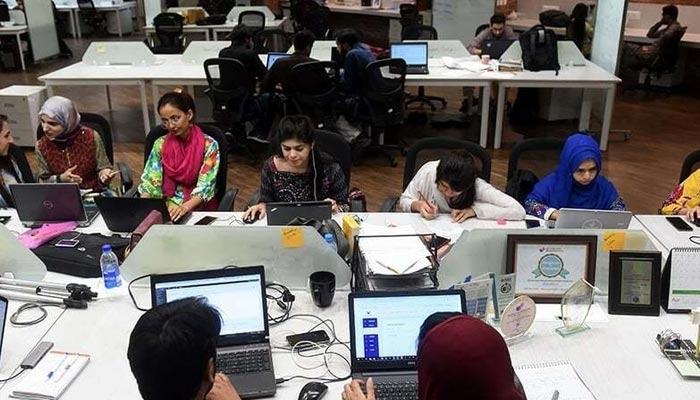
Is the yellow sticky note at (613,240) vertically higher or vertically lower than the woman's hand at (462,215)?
higher

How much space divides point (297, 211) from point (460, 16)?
23.4 feet

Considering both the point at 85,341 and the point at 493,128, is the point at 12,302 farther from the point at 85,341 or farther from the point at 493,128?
the point at 493,128

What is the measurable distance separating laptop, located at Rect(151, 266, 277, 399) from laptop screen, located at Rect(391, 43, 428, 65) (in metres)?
4.35

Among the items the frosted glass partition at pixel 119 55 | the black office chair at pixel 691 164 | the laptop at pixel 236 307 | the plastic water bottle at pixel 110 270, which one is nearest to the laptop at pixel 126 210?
the plastic water bottle at pixel 110 270

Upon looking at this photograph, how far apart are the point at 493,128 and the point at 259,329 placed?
4918 mm

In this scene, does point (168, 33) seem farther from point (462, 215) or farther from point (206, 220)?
point (462, 215)

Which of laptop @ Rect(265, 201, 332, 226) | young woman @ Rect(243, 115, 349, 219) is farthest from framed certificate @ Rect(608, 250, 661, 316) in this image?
young woman @ Rect(243, 115, 349, 219)

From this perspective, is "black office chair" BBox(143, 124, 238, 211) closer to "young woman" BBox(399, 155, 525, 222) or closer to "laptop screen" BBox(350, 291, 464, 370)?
"young woman" BBox(399, 155, 525, 222)

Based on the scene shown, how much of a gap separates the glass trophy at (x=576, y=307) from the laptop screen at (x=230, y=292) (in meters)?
0.99

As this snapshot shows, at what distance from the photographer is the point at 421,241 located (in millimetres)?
2295

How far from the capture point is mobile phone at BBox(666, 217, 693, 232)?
2791 millimetres

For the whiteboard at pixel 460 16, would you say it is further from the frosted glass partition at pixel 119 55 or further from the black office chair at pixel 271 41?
the frosted glass partition at pixel 119 55

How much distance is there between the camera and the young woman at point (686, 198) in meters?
3.00

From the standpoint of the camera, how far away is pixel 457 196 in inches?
113
